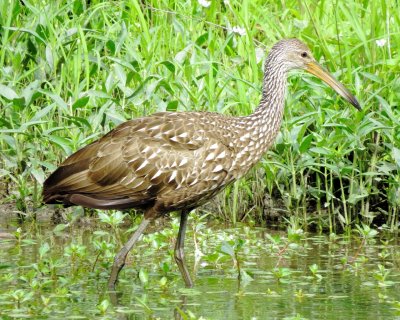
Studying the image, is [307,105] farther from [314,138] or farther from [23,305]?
[23,305]

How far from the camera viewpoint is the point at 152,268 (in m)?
7.26

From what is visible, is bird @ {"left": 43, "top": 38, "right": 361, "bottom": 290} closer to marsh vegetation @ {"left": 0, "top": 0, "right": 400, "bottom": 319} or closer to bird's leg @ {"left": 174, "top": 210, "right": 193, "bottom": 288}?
bird's leg @ {"left": 174, "top": 210, "right": 193, "bottom": 288}

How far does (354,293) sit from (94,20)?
428 cm

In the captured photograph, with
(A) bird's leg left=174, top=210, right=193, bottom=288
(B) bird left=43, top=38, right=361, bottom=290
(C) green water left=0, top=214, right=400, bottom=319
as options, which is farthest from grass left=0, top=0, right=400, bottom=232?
(A) bird's leg left=174, top=210, right=193, bottom=288

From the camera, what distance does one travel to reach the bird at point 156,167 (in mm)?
6816

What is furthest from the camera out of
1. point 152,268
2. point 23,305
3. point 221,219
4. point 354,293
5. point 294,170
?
point 221,219

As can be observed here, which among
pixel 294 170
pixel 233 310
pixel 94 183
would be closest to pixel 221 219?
pixel 294 170

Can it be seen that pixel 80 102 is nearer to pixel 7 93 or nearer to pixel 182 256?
pixel 7 93

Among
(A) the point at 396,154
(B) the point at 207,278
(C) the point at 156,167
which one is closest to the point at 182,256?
(B) the point at 207,278

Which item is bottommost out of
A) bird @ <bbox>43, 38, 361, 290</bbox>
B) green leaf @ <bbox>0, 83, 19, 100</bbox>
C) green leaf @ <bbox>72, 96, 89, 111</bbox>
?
bird @ <bbox>43, 38, 361, 290</bbox>

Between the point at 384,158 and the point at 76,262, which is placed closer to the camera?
the point at 76,262

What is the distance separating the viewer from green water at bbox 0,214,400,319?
20.0 ft

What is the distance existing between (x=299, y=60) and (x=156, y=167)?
1439 mm

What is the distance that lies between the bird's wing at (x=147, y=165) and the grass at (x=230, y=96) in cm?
114
